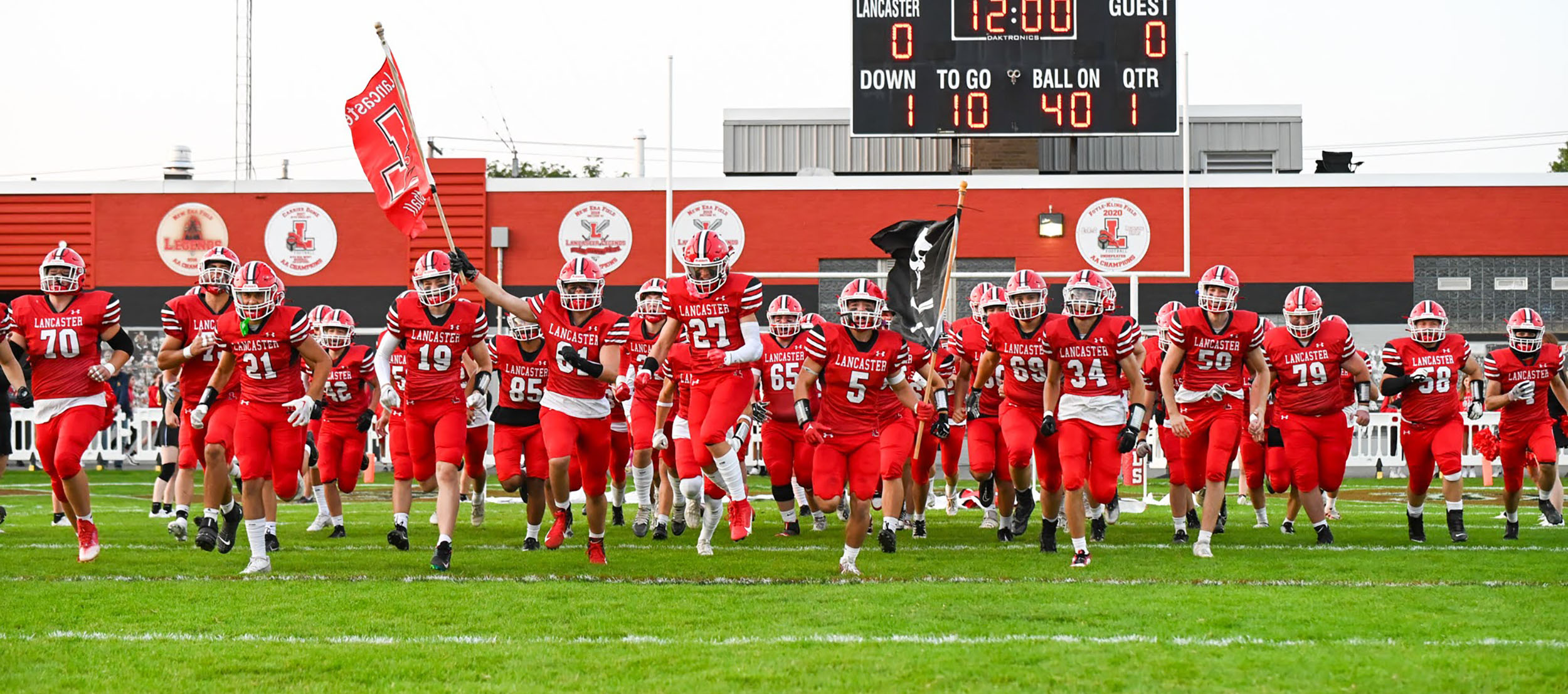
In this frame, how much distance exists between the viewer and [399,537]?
1009cm

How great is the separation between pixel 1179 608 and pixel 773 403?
4289mm

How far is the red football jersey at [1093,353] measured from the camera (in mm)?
9523

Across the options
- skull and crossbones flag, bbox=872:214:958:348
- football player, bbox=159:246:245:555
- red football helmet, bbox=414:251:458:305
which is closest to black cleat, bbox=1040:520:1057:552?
skull and crossbones flag, bbox=872:214:958:348

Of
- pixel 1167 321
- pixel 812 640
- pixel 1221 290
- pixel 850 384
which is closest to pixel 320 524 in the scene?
pixel 850 384

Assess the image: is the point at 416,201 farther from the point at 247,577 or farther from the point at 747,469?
the point at 747,469

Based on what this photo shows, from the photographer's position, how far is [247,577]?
868cm

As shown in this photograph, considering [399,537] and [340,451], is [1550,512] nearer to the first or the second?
[399,537]

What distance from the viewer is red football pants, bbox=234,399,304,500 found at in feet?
29.6

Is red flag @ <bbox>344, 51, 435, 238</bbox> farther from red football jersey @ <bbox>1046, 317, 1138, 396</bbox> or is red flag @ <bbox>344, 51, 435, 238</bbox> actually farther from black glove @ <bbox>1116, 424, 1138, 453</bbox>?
black glove @ <bbox>1116, 424, 1138, 453</bbox>

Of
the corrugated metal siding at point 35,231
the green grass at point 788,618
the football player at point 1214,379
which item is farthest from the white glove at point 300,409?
the corrugated metal siding at point 35,231

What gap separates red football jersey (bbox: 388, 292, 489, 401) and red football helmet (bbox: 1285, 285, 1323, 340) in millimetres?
5831

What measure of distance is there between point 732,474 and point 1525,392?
6.40m

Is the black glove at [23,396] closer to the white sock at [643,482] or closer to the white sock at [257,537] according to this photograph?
the white sock at [257,537]

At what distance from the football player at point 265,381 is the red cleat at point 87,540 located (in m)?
0.95
